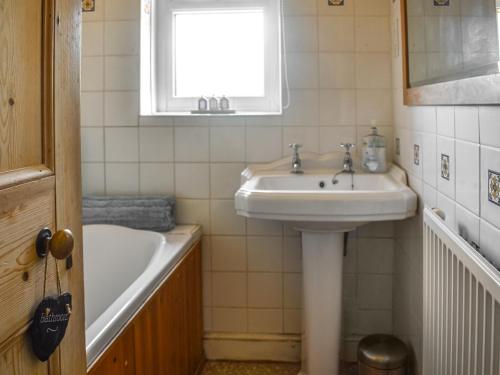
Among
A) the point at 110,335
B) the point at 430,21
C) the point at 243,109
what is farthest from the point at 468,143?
the point at 243,109

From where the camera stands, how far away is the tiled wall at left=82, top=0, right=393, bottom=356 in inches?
83.7

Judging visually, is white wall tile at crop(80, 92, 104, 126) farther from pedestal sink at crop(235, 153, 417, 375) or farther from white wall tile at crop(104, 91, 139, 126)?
pedestal sink at crop(235, 153, 417, 375)

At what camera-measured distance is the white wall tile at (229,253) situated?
2.23m

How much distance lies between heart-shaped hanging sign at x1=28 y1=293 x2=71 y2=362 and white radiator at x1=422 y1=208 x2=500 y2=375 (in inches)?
25.5

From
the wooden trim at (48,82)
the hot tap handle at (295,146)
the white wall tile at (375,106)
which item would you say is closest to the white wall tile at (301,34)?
the white wall tile at (375,106)

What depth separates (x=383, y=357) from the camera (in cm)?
182

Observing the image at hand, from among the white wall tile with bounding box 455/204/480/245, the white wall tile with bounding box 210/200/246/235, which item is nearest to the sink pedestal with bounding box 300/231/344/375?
the white wall tile with bounding box 210/200/246/235

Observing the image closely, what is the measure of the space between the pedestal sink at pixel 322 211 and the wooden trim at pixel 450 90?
12.4 inches

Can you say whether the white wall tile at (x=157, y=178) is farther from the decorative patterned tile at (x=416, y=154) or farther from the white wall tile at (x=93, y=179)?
the decorative patterned tile at (x=416, y=154)

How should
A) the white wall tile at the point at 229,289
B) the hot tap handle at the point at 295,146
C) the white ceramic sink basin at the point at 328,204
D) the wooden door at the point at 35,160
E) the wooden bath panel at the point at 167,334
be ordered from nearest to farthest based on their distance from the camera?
the wooden door at the point at 35,160, the wooden bath panel at the point at 167,334, the white ceramic sink basin at the point at 328,204, the hot tap handle at the point at 295,146, the white wall tile at the point at 229,289

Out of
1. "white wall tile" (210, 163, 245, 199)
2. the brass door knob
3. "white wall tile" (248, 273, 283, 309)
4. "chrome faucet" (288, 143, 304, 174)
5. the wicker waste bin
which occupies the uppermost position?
"chrome faucet" (288, 143, 304, 174)

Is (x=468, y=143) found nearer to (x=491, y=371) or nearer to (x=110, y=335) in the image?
(x=491, y=371)

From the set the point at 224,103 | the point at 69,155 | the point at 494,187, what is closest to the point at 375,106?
the point at 224,103

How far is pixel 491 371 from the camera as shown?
83 centimetres
